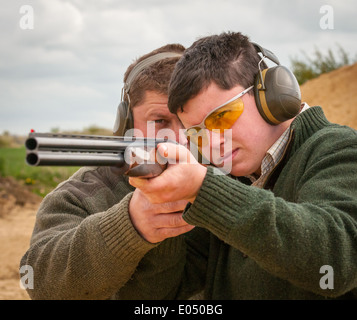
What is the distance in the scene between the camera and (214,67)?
2.20 meters

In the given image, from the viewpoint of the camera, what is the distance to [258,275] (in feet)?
7.11

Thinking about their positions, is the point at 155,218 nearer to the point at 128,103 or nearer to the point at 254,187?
the point at 254,187

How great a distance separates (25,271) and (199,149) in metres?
1.16

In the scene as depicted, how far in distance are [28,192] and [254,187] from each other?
1348cm

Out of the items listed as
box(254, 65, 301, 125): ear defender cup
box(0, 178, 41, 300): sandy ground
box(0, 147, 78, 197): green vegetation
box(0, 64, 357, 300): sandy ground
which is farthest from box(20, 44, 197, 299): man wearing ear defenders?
box(0, 147, 78, 197): green vegetation

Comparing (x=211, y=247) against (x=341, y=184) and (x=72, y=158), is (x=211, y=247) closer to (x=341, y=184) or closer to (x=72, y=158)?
(x=341, y=184)

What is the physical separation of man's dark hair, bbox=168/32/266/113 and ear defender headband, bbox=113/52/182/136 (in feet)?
1.68

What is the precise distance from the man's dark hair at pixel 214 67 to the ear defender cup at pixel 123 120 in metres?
0.52

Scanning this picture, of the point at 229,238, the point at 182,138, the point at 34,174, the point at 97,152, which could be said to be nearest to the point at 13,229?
the point at 34,174

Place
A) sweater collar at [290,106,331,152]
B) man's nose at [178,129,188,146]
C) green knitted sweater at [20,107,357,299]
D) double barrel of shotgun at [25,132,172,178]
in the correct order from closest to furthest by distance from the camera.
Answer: double barrel of shotgun at [25,132,172,178] → green knitted sweater at [20,107,357,299] → sweater collar at [290,106,331,152] → man's nose at [178,129,188,146]

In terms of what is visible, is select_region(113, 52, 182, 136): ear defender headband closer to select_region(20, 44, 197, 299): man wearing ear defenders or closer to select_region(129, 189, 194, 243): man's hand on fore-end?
select_region(20, 44, 197, 299): man wearing ear defenders

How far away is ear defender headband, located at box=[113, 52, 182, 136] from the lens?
2.73 metres

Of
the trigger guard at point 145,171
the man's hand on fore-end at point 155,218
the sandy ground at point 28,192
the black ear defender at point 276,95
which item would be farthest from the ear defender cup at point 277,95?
the sandy ground at point 28,192
